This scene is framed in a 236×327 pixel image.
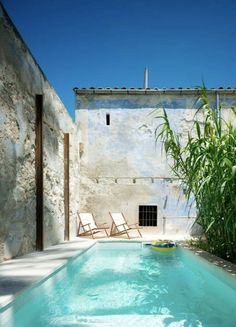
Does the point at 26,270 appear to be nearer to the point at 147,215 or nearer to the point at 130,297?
the point at 130,297

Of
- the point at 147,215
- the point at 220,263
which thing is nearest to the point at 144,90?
the point at 147,215

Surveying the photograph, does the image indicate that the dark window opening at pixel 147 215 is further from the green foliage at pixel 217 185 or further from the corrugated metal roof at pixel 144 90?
the green foliage at pixel 217 185

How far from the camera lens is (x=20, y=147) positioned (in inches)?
197

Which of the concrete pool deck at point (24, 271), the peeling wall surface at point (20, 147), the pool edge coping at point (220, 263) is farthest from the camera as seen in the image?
the peeling wall surface at point (20, 147)

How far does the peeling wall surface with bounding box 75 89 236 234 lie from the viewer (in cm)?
1108

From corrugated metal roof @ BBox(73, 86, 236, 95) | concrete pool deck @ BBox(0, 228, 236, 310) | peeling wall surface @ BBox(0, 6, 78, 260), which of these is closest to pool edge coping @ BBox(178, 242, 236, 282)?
concrete pool deck @ BBox(0, 228, 236, 310)

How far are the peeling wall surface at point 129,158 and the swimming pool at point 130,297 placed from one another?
5.65m

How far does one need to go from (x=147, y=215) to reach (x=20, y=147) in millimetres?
6893

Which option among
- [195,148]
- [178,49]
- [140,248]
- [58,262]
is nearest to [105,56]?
[178,49]

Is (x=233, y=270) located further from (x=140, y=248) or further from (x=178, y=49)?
(x=178, y=49)

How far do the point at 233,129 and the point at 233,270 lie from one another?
1.98 metres

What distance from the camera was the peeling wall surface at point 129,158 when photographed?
11.1m

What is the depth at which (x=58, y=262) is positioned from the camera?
4355 millimetres

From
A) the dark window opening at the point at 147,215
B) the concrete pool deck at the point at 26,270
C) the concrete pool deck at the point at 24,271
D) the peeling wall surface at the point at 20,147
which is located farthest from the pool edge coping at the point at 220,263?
the dark window opening at the point at 147,215
